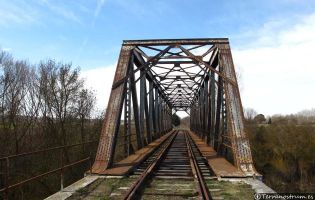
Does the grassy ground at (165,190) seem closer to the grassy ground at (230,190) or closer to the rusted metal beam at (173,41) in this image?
the grassy ground at (230,190)

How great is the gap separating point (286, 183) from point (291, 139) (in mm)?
7136

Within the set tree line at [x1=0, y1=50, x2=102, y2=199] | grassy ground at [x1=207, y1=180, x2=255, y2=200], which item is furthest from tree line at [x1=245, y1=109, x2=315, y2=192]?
grassy ground at [x1=207, y1=180, x2=255, y2=200]

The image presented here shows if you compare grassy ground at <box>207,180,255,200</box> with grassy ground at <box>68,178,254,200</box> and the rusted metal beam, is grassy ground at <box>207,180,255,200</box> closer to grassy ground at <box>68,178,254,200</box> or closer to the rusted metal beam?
grassy ground at <box>68,178,254,200</box>

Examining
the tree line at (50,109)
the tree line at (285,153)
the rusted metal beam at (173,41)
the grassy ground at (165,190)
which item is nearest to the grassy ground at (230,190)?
the grassy ground at (165,190)

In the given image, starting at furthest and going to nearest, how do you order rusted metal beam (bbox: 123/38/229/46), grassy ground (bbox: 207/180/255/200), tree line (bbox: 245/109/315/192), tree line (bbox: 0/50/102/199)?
tree line (bbox: 245/109/315/192)
tree line (bbox: 0/50/102/199)
rusted metal beam (bbox: 123/38/229/46)
grassy ground (bbox: 207/180/255/200)

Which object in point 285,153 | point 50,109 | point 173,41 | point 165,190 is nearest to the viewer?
point 165,190

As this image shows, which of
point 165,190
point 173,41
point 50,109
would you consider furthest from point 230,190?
point 50,109

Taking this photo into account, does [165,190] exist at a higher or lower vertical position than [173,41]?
lower

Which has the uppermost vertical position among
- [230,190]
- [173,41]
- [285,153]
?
[173,41]

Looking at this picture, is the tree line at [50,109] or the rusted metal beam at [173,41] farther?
the tree line at [50,109]

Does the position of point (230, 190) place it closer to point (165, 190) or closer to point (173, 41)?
point (165, 190)

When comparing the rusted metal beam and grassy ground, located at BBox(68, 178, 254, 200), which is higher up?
the rusted metal beam

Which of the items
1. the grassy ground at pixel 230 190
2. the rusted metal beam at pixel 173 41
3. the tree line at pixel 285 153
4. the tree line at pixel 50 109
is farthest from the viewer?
the tree line at pixel 285 153

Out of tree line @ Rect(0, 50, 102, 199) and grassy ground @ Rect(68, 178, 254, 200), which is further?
tree line @ Rect(0, 50, 102, 199)
